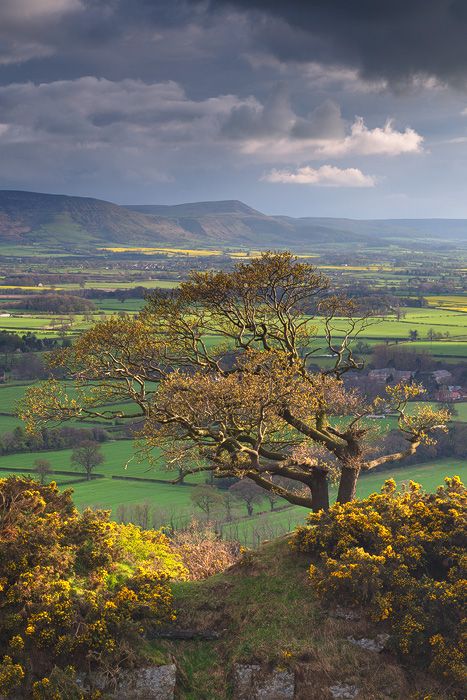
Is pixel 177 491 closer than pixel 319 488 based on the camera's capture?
No

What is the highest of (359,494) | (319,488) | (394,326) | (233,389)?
(233,389)

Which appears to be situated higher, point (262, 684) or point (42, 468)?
point (262, 684)

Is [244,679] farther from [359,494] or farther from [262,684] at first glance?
[359,494]

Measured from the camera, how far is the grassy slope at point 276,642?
13.6 meters

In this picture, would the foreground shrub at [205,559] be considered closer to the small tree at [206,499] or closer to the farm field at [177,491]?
the farm field at [177,491]

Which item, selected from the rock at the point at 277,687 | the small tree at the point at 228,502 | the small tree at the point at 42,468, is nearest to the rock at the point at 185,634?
the rock at the point at 277,687

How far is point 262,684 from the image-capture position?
13891 mm

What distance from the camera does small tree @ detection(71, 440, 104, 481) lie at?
71000mm

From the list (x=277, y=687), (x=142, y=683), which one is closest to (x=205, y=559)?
→ (x=142, y=683)

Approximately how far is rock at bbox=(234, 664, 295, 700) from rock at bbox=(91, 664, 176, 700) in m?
1.38

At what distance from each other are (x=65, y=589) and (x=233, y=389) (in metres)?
6.63

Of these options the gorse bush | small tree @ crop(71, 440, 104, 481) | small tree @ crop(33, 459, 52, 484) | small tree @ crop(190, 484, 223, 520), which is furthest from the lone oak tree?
small tree @ crop(71, 440, 104, 481)

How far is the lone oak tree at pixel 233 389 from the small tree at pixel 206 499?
1449 inches

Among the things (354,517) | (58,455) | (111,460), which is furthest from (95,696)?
(58,455)
